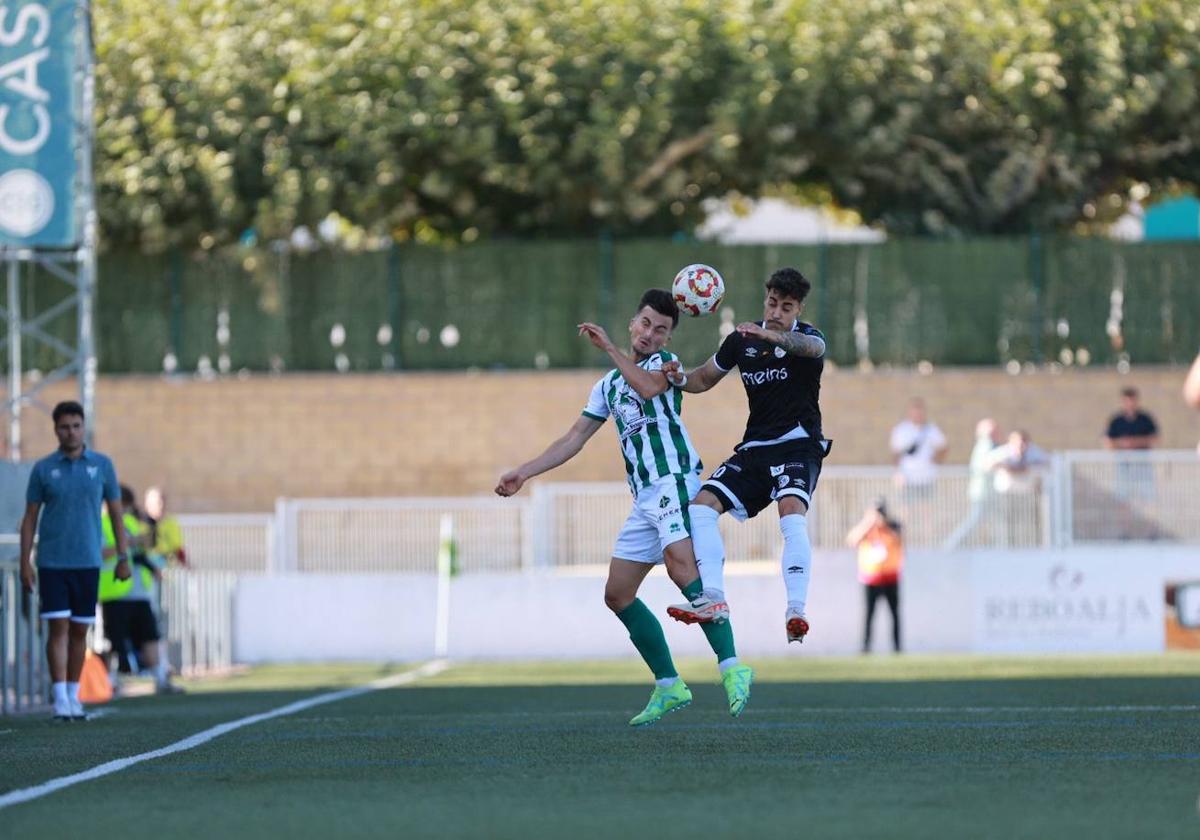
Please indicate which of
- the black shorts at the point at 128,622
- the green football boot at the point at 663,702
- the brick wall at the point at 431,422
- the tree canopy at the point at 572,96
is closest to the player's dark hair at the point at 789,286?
the green football boot at the point at 663,702

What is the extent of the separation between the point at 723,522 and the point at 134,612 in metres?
8.56

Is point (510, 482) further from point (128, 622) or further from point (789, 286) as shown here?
point (128, 622)

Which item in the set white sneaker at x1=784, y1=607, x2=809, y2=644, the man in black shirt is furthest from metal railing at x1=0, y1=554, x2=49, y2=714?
the man in black shirt

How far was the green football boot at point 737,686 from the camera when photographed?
10.8 metres

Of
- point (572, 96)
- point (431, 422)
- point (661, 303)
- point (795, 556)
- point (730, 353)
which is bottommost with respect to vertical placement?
point (795, 556)

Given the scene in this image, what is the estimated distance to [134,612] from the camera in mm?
20281

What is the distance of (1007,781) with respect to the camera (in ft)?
27.6

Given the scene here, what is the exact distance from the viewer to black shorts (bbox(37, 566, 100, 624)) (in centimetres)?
1454

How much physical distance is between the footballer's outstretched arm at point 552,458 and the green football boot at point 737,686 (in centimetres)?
123

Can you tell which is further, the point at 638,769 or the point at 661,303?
the point at 661,303

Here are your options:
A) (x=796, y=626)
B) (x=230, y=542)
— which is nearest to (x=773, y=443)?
(x=796, y=626)

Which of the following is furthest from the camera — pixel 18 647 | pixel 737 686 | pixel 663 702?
pixel 18 647

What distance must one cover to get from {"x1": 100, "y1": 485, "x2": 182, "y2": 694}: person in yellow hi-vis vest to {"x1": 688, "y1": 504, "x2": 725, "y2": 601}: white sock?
9.50m

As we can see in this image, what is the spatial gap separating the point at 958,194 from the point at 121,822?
27071 mm
